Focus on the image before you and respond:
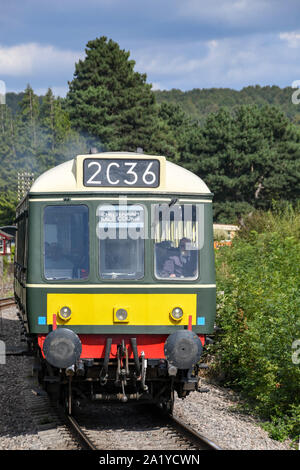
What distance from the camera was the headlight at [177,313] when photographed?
26.4 ft

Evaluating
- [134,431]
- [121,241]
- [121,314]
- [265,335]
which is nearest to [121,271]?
[121,241]

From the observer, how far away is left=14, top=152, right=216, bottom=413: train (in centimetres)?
796

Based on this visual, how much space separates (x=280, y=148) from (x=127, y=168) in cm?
4923

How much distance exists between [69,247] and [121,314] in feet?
3.39

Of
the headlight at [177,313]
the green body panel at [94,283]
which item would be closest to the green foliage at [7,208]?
the green body panel at [94,283]

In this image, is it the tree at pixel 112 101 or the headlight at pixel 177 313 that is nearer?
the headlight at pixel 177 313

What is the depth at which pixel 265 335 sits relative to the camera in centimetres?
970

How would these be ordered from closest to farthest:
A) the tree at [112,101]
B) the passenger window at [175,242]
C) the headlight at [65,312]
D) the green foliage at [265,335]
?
the headlight at [65,312] → the passenger window at [175,242] → the green foliage at [265,335] → the tree at [112,101]

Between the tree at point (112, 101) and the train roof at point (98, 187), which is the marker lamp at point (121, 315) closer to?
the train roof at point (98, 187)

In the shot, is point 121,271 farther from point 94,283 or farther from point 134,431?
point 134,431

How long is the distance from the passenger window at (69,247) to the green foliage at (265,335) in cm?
309

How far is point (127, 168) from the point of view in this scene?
8.25m

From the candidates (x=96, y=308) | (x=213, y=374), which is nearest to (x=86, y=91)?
(x=213, y=374)
